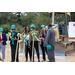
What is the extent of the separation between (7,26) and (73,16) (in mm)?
8311

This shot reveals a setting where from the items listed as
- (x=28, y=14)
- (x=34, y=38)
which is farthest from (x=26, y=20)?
(x=34, y=38)

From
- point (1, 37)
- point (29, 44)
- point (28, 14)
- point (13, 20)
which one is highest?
point (28, 14)

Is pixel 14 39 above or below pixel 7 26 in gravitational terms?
below

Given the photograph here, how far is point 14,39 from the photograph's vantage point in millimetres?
3445

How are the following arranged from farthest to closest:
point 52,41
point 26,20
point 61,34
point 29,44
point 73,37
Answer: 1. point 26,20
2. point 61,34
3. point 73,37
4. point 29,44
5. point 52,41

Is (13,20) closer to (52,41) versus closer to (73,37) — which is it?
(73,37)

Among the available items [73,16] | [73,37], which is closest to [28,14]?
[73,37]

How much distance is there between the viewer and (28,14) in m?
8.44

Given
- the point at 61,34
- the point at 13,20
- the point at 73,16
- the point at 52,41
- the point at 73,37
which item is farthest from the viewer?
the point at 73,16

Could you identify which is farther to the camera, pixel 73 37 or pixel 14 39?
pixel 73 37

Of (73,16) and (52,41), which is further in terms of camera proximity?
(73,16)

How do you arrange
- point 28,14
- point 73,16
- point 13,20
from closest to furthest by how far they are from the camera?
1. point 13,20
2. point 28,14
3. point 73,16

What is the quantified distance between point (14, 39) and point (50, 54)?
4.02ft

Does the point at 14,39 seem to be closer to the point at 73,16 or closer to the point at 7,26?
the point at 7,26
